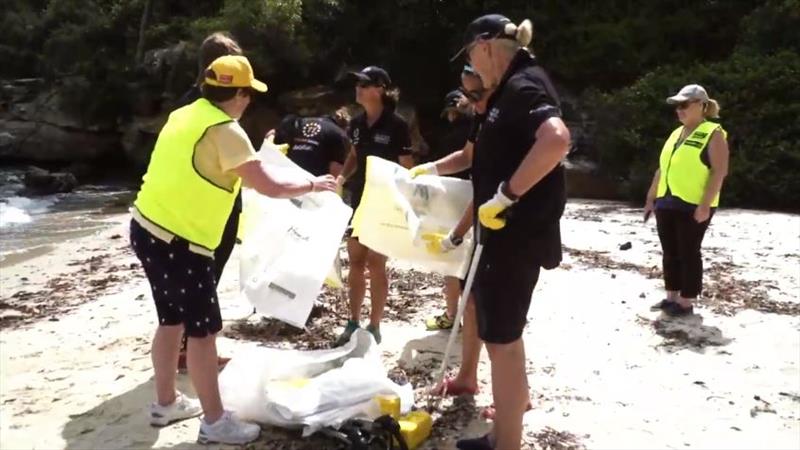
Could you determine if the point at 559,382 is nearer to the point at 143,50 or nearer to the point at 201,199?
the point at 201,199

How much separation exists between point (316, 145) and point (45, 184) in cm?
1873

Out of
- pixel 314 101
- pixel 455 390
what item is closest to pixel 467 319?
pixel 455 390

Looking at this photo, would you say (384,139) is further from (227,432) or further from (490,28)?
(227,432)

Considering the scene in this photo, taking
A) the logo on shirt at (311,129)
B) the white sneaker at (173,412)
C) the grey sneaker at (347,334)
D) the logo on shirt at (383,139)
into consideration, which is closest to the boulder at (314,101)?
the logo on shirt at (311,129)

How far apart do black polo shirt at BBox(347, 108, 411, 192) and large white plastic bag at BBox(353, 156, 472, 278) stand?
556 mm

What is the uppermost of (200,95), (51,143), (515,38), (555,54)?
(555,54)

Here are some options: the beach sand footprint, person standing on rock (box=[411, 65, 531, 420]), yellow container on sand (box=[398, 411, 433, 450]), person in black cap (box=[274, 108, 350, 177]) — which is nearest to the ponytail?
person standing on rock (box=[411, 65, 531, 420])

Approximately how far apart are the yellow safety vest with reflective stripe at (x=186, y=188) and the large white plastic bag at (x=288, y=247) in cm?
60

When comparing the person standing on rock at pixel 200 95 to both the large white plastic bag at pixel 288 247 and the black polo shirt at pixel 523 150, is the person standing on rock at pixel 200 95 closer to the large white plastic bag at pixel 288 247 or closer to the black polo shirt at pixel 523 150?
the large white plastic bag at pixel 288 247

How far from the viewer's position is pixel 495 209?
2.82 m

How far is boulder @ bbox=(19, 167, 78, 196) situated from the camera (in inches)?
821

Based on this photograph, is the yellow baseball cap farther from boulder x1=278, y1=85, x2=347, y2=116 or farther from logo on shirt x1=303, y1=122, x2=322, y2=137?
boulder x1=278, y1=85, x2=347, y2=116

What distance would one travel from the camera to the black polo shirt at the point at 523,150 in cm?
282

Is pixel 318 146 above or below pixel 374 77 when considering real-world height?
below
